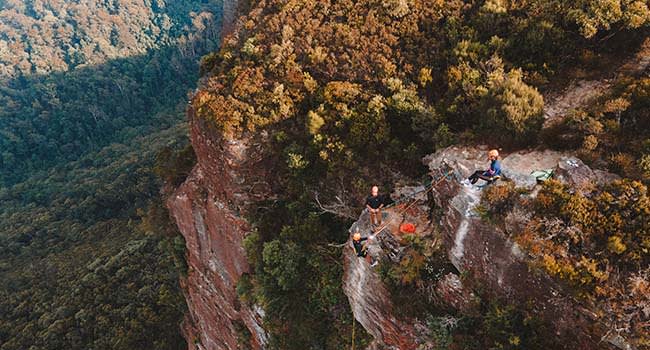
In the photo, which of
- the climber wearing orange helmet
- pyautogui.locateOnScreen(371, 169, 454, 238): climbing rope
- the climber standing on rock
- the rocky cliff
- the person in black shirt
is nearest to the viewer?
the rocky cliff

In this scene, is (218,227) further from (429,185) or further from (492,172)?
(492,172)

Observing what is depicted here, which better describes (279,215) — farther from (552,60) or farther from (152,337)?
(152,337)

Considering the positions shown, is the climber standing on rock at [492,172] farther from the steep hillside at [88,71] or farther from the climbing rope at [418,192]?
the steep hillside at [88,71]

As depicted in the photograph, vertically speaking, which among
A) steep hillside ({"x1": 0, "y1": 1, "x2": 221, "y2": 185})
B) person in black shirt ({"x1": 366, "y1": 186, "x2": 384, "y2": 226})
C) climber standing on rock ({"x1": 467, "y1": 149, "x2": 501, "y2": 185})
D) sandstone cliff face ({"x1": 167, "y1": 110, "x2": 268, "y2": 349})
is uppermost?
climber standing on rock ({"x1": 467, "y1": 149, "x2": 501, "y2": 185})

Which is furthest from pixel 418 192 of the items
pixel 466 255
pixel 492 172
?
pixel 492 172

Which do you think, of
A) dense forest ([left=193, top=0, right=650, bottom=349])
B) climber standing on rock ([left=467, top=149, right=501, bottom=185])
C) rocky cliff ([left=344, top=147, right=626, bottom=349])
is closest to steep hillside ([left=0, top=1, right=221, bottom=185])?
dense forest ([left=193, top=0, right=650, bottom=349])

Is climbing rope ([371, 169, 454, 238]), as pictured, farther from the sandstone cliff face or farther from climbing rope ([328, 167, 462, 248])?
the sandstone cliff face
